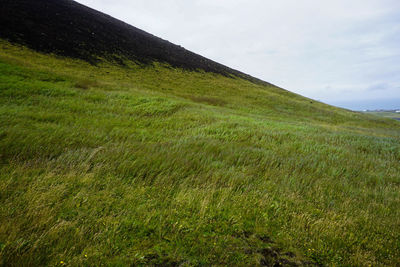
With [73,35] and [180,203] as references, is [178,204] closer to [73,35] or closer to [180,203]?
[180,203]

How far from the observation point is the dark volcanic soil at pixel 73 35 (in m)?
28.8

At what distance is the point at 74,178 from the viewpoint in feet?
11.3

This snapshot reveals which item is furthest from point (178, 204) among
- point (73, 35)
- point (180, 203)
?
point (73, 35)

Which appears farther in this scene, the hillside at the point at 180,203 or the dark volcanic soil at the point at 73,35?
the dark volcanic soil at the point at 73,35

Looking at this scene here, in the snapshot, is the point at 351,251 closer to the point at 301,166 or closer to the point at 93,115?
the point at 301,166

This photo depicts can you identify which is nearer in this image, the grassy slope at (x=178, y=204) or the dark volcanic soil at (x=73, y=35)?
the grassy slope at (x=178, y=204)

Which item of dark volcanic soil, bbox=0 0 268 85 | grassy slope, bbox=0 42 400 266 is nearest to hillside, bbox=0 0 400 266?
grassy slope, bbox=0 42 400 266

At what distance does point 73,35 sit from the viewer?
115 feet

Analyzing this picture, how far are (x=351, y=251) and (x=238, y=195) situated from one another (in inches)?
68.1

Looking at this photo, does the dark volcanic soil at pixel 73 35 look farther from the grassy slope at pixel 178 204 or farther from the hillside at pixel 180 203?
the grassy slope at pixel 178 204

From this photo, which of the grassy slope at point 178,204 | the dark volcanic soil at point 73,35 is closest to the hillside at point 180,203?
the grassy slope at point 178,204

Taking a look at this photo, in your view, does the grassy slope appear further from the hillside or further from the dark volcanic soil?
the dark volcanic soil

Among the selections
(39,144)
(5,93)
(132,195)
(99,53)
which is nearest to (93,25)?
(99,53)

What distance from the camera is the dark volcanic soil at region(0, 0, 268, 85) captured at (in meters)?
28.8
